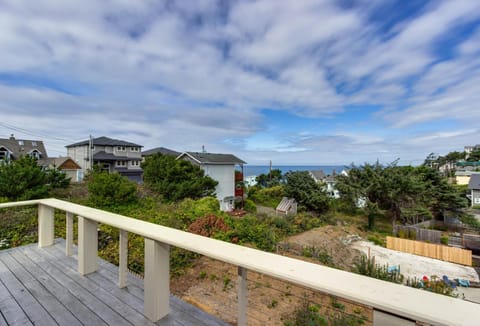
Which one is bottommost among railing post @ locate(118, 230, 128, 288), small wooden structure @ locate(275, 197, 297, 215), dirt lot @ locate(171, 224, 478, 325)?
small wooden structure @ locate(275, 197, 297, 215)

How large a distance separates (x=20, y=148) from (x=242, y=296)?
26996 mm

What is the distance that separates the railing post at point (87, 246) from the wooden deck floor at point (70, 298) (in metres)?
0.09

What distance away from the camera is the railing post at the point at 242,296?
1245 mm

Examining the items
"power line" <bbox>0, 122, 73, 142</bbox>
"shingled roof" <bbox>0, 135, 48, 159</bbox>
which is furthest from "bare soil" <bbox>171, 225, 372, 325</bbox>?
"power line" <bbox>0, 122, 73, 142</bbox>

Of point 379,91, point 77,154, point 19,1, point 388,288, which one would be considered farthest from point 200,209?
point 77,154

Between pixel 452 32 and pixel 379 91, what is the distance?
5133mm

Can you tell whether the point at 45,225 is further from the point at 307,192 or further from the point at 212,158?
the point at 307,192

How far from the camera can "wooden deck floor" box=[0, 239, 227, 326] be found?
1.57 metres

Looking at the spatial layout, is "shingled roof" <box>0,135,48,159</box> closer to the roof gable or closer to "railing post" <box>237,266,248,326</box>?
the roof gable

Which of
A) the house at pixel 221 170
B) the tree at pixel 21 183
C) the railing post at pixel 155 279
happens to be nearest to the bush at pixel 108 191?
the tree at pixel 21 183

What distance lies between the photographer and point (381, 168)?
14750 mm

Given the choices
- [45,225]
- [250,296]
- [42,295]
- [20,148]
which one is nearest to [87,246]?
[42,295]

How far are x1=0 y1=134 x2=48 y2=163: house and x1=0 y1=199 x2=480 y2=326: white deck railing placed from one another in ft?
74.1

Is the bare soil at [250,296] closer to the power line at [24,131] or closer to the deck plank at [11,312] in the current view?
the deck plank at [11,312]
